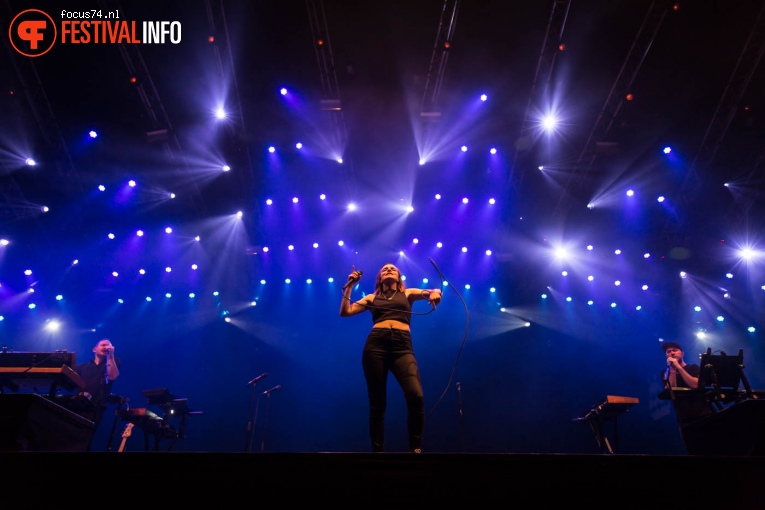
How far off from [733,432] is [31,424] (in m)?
5.22

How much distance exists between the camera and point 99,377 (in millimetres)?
5543

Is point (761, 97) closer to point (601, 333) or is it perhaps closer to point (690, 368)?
point (690, 368)

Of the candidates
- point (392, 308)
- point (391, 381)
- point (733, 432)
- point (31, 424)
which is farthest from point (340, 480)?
point (391, 381)

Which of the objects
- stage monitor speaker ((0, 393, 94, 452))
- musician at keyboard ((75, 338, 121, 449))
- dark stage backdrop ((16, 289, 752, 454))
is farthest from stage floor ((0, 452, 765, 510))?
dark stage backdrop ((16, 289, 752, 454))

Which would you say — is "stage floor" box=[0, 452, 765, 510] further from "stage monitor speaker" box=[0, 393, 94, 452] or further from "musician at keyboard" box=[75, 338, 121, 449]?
"musician at keyboard" box=[75, 338, 121, 449]

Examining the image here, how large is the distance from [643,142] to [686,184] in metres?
1.54

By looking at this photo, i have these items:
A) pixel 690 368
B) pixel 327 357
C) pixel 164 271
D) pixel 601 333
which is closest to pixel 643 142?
pixel 690 368

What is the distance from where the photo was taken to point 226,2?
6.21 meters

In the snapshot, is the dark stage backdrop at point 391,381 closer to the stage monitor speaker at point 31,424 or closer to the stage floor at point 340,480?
the stage monitor speaker at point 31,424

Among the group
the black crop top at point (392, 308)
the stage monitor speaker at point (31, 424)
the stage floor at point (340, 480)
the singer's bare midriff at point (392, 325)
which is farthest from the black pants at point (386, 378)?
the stage monitor speaker at point (31, 424)

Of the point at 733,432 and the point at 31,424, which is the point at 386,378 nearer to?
the point at 31,424

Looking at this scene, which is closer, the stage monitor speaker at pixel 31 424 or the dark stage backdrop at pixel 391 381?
the stage monitor speaker at pixel 31 424

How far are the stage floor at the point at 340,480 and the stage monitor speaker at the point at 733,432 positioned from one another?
117 centimetres

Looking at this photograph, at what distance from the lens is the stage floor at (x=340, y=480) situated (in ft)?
6.68
